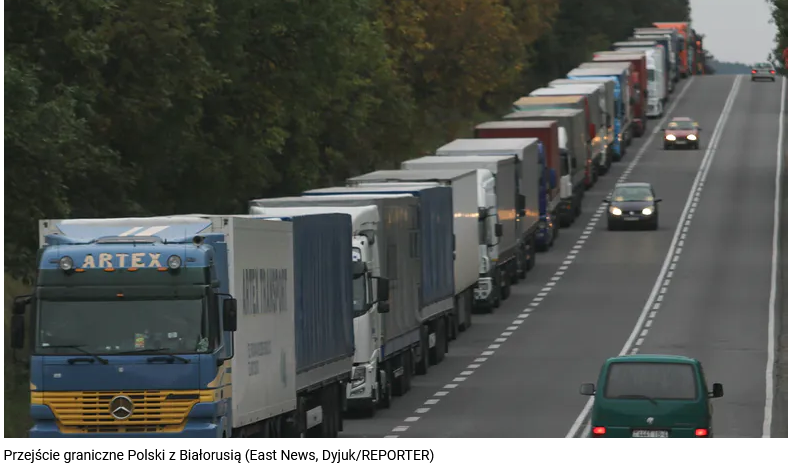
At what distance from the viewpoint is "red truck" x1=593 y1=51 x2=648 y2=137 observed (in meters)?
113

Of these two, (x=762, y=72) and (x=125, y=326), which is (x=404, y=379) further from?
(x=762, y=72)

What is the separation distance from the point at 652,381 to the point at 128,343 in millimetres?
7213

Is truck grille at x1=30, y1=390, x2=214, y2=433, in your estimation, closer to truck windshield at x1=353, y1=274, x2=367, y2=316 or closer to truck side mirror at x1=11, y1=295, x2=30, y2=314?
truck side mirror at x1=11, y1=295, x2=30, y2=314

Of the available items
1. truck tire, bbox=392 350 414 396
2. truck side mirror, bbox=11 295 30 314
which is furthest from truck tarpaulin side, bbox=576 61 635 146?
truck side mirror, bbox=11 295 30 314

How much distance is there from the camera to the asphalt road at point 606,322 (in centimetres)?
3444

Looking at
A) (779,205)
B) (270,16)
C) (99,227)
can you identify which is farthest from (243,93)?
(99,227)

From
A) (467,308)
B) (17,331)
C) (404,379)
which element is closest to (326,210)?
(404,379)

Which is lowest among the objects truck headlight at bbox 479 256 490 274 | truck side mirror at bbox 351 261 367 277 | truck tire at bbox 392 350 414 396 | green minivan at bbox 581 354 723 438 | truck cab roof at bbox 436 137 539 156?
truck tire at bbox 392 350 414 396

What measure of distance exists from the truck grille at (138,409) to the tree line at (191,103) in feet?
60.1

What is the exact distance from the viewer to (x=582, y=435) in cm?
3141

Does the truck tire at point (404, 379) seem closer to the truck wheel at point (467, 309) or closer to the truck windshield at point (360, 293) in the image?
the truck windshield at point (360, 293)

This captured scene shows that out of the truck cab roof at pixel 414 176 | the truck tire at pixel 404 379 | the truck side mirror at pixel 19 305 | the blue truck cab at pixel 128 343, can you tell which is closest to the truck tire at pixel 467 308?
the truck cab roof at pixel 414 176

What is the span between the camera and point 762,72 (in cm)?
16112

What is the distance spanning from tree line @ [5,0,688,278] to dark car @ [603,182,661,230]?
9.78m
